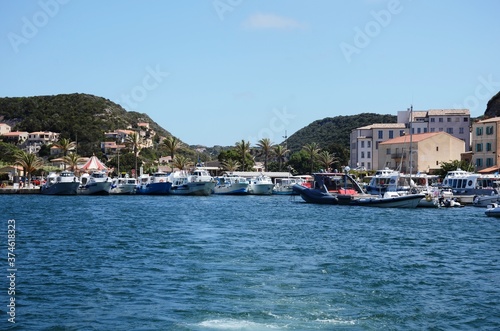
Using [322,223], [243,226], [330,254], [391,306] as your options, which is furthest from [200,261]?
[322,223]

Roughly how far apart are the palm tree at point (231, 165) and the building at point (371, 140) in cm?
2846

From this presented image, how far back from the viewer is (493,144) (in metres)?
93.3

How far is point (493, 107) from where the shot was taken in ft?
414

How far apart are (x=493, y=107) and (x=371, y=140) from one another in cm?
2356

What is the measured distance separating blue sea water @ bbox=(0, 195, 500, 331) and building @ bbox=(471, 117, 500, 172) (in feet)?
172

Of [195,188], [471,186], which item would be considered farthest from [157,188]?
[471,186]

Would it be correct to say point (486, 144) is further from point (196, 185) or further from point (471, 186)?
point (196, 185)

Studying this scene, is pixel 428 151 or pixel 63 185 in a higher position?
pixel 428 151

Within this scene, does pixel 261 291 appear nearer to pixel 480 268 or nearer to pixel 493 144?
pixel 480 268

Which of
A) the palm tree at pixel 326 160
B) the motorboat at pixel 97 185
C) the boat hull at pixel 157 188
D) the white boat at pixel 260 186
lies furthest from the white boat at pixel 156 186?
the palm tree at pixel 326 160

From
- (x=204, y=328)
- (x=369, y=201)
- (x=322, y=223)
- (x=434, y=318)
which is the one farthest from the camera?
(x=369, y=201)

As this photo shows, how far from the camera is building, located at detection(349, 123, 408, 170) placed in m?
124

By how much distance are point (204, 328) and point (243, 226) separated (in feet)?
93.9

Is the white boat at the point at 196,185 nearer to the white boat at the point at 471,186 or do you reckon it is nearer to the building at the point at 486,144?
the white boat at the point at 471,186
